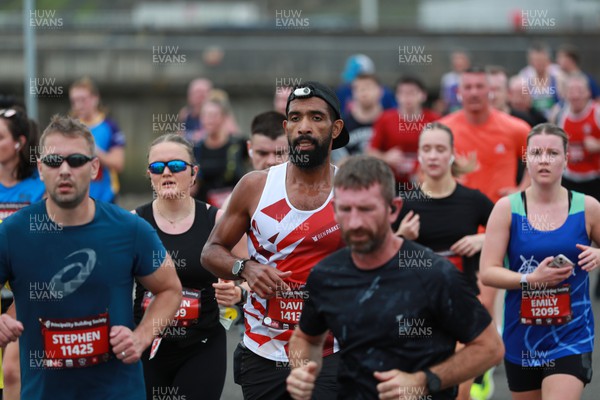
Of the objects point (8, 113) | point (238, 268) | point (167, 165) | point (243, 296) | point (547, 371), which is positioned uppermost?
point (8, 113)

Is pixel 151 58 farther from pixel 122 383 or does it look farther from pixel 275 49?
pixel 122 383

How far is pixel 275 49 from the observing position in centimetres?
2147

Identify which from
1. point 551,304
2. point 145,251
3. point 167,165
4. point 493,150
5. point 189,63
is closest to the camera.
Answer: point 145,251

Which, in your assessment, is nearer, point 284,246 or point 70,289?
point 70,289

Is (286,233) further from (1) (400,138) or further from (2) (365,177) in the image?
(1) (400,138)

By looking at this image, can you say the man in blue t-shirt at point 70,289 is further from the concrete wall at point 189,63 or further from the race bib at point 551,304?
the concrete wall at point 189,63

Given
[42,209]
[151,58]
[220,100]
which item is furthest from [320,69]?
[42,209]

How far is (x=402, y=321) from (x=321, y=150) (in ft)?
4.82

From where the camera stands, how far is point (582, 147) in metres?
12.3

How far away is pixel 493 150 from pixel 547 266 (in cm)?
326

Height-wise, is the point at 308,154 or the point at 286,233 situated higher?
the point at 308,154

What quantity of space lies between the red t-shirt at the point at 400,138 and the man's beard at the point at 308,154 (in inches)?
242

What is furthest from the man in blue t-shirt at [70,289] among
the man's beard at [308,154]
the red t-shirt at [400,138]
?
the red t-shirt at [400,138]

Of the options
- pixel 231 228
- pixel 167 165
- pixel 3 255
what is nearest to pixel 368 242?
pixel 231 228
